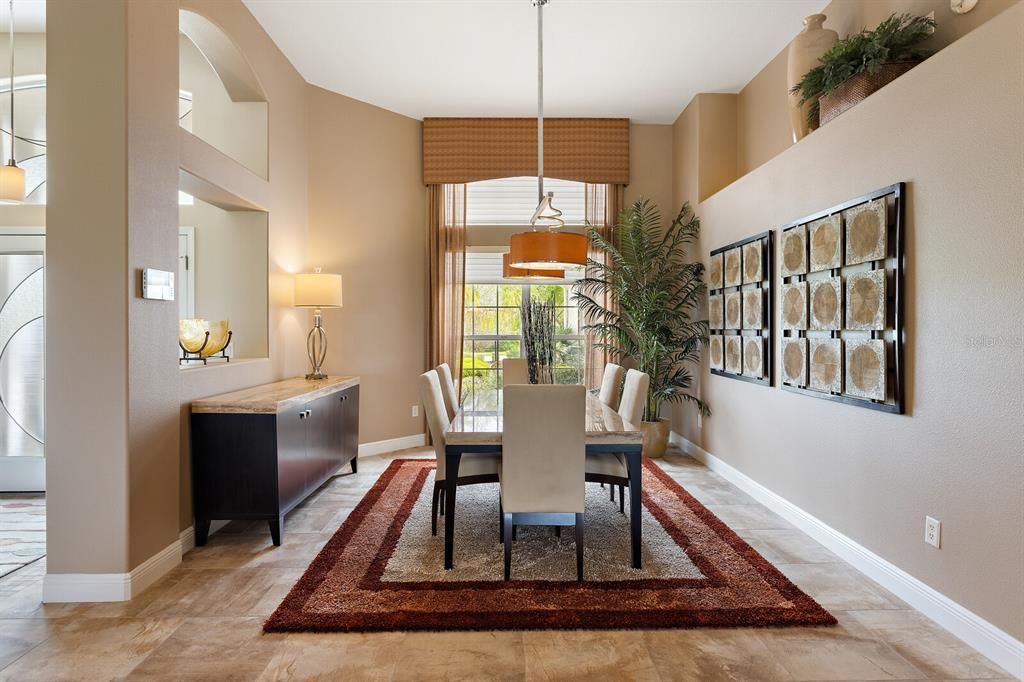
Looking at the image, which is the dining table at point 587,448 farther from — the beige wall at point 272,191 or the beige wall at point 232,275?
the beige wall at point 232,275

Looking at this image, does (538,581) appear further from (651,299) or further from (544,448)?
(651,299)

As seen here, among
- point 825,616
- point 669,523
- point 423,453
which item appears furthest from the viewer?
point 423,453

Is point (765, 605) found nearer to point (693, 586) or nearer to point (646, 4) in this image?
point (693, 586)

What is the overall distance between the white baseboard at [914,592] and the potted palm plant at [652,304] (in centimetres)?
143

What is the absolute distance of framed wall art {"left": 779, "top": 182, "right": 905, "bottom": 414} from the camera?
2.69 meters

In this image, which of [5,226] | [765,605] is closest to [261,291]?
[5,226]

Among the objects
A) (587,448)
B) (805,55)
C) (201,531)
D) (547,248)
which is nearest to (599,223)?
(805,55)

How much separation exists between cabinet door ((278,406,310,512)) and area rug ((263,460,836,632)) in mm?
355

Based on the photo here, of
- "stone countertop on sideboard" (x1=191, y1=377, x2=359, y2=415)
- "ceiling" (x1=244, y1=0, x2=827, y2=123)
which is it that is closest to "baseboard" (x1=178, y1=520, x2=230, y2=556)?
"stone countertop on sideboard" (x1=191, y1=377, x2=359, y2=415)

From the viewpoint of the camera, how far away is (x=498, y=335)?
19.7 ft

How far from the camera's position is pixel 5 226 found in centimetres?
401

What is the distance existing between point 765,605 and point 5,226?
17.0ft

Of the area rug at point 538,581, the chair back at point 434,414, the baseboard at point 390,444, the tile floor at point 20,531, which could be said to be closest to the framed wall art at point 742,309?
the area rug at point 538,581

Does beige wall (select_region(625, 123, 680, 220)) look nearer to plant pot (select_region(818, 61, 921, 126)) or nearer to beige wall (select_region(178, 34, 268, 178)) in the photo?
plant pot (select_region(818, 61, 921, 126))
